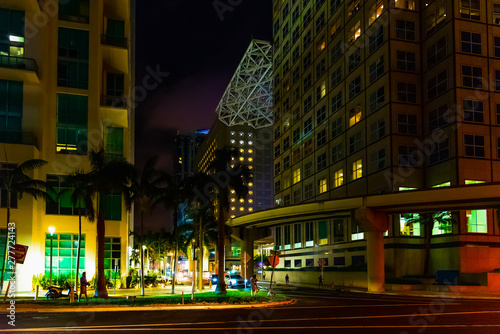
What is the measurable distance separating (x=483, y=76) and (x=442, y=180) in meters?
11.2

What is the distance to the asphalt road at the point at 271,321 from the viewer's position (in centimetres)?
1744

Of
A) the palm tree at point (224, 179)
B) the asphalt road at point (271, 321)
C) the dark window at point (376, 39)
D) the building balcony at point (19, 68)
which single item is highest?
the dark window at point (376, 39)

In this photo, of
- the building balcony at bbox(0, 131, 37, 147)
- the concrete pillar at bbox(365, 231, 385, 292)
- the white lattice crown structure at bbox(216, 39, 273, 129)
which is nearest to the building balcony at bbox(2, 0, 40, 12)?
the building balcony at bbox(0, 131, 37, 147)

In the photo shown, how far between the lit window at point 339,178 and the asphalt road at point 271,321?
4561 centimetres

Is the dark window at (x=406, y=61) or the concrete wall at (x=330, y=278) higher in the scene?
the dark window at (x=406, y=61)

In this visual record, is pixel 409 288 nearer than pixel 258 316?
No

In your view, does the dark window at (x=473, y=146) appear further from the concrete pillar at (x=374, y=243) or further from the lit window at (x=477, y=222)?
the concrete pillar at (x=374, y=243)

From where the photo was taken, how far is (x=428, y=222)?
52531 mm

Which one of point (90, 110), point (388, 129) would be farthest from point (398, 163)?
point (90, 110)

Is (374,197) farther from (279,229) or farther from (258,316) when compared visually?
(279,229)

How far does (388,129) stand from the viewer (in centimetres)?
5894

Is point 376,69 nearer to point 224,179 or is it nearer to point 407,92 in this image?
point 407,92

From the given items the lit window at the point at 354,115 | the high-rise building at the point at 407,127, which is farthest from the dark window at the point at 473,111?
the lit window at the point at 354,115

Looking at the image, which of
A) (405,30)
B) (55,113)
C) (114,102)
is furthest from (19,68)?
(405,30)
